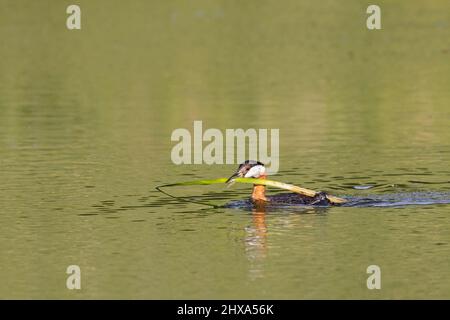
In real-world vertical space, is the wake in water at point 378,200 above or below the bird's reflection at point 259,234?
above

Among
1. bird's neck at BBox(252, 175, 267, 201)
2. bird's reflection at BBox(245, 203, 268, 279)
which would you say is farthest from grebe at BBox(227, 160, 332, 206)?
bird's reflection at BBox(245, 203, 268, 279)

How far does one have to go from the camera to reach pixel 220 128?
24.9 metres

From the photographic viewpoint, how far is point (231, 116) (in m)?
26.5

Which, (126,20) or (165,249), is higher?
(126,20)

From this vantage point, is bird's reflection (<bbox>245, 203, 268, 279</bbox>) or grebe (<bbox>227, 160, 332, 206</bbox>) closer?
bird's reflection (<bbox>245, 203, 268, 279</bbox>)

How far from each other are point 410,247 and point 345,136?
882cm

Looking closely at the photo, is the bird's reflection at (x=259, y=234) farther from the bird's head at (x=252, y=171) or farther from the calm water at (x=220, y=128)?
the bird's head at (x=252, y=171)

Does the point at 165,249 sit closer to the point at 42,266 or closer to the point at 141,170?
the point at 42,266

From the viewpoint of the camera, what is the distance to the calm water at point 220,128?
1403cm

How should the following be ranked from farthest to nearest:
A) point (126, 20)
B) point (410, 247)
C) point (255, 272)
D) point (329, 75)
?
point (126, 20) < point (329, 75) < point (410, 247) < point (255, 272)

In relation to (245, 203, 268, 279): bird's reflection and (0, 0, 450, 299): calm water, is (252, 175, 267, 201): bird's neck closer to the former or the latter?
(245, 203, 268, 279): bird's reflection

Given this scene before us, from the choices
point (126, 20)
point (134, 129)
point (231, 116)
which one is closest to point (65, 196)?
point (134, 129)

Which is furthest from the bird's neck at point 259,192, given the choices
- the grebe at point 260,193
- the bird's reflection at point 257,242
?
the bird's reflection at point 257,242

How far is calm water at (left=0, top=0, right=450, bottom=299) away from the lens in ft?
46.0
